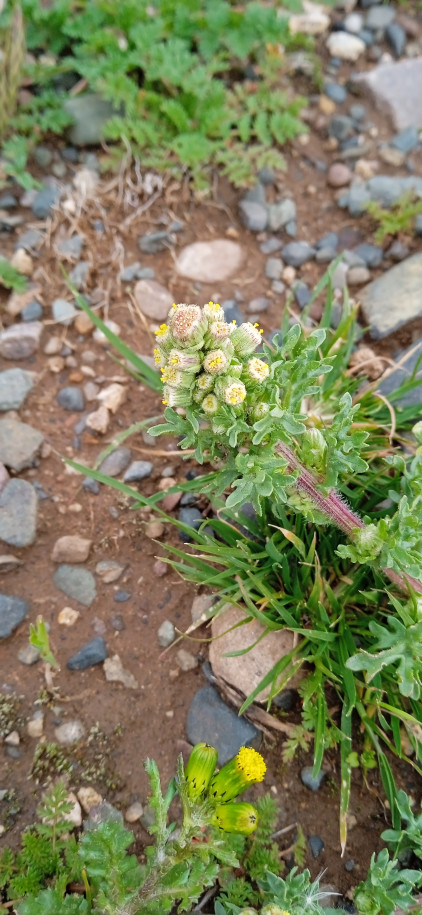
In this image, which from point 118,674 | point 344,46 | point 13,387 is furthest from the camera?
point 344,46

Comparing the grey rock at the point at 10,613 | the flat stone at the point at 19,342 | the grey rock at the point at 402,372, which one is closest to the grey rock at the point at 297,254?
the grey rock at the point at 402,372

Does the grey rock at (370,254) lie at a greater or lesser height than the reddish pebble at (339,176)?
lesser

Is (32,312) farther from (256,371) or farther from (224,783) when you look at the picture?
(224,783)

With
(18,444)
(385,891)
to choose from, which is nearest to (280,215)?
(18,444)

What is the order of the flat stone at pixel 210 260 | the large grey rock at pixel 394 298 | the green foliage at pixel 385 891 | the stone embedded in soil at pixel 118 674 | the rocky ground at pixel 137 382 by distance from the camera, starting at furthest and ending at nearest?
the flat stone at pixel 210 260, the large grey rock at pixel 394 298, the stone embedded in soil at pixel 118 674, the rocky ground at pixel 137 382, the green foliage at pixel 385 891

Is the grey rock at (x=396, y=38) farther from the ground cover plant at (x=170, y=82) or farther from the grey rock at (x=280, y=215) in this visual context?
the grey rock at (x=280, y=215)

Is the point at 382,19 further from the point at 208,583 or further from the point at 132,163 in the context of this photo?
the point at 208,583

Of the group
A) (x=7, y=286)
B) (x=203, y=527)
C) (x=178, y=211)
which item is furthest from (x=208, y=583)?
(x=178, y=211)
